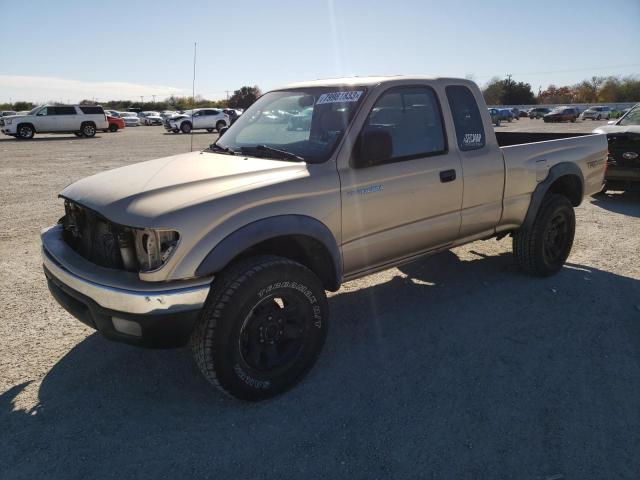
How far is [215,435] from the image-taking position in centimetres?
268

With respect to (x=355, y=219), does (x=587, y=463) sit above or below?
below

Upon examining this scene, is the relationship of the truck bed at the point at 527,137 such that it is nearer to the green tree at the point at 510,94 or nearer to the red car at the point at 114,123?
the red car at the point at 114,123

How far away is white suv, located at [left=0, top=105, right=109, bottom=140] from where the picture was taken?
2556 centimetres

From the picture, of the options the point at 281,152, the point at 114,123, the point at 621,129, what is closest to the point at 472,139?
the point at 281,152

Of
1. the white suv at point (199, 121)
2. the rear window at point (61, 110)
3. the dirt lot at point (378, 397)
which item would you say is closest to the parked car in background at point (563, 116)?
the white suv at point (199, 121)

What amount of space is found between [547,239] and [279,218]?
10.7 ft

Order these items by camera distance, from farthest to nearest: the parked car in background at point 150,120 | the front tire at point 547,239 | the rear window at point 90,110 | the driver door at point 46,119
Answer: the parked car in background at point 150,120 → the rear window at point 90,110 → the driver door at point 46,119 → the front tire at point 547,239

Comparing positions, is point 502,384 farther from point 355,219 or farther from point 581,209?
point 581,209

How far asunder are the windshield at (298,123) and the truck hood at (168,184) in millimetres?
225

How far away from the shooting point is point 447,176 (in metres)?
3.84

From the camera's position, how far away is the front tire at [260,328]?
2.70 metres

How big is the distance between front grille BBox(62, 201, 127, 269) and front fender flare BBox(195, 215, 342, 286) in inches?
21.0

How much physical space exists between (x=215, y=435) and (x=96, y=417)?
732 mm

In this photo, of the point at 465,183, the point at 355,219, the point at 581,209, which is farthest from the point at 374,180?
the point at 581,209
